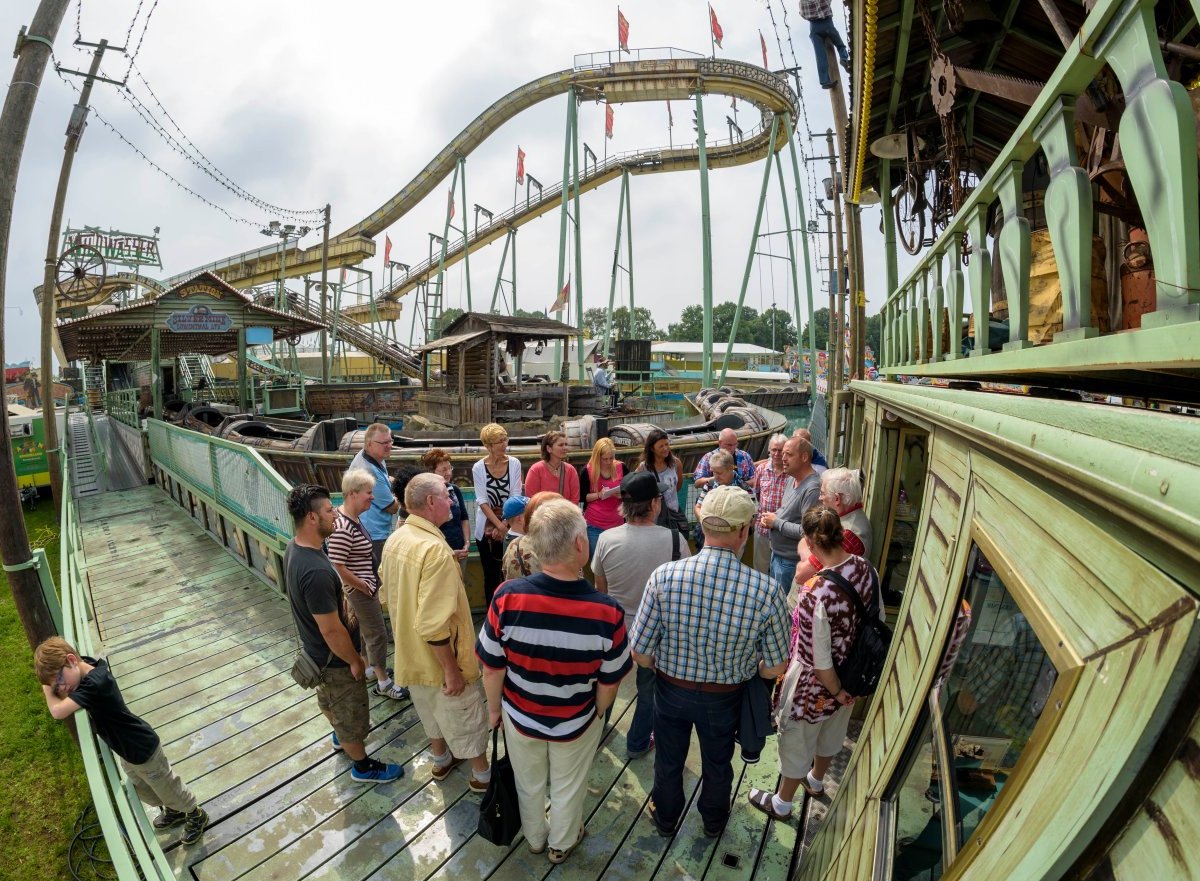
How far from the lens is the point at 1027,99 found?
233cm

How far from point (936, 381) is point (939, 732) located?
7.92ft

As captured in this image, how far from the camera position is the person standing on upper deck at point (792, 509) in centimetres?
370

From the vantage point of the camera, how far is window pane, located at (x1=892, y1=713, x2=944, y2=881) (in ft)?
5.91

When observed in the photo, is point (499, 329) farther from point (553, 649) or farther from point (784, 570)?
point (553, 649)

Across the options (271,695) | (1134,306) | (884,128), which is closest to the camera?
(1134,306)

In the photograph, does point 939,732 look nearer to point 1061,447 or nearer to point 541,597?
point 1061,447

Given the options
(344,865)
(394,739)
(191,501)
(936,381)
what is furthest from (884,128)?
(191,501)

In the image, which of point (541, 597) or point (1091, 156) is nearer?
point (541, 597)

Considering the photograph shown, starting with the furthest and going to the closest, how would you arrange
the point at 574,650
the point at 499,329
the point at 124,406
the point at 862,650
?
1. the point at 124,406
2. the point at 499,329
3. the point at 862,650
4. the point at 574,650

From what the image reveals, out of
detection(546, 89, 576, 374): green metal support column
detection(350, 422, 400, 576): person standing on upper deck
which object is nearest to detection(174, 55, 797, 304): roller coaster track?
detection(546, 89, 576, 374): green metal support column

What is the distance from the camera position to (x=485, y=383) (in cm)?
1446

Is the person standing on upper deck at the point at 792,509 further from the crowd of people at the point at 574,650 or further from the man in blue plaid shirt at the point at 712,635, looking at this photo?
the man in blue plaid shirt at the point at 712,635

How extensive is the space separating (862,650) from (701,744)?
2.67 ft

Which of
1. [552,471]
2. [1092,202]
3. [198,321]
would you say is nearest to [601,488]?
[552,471]
